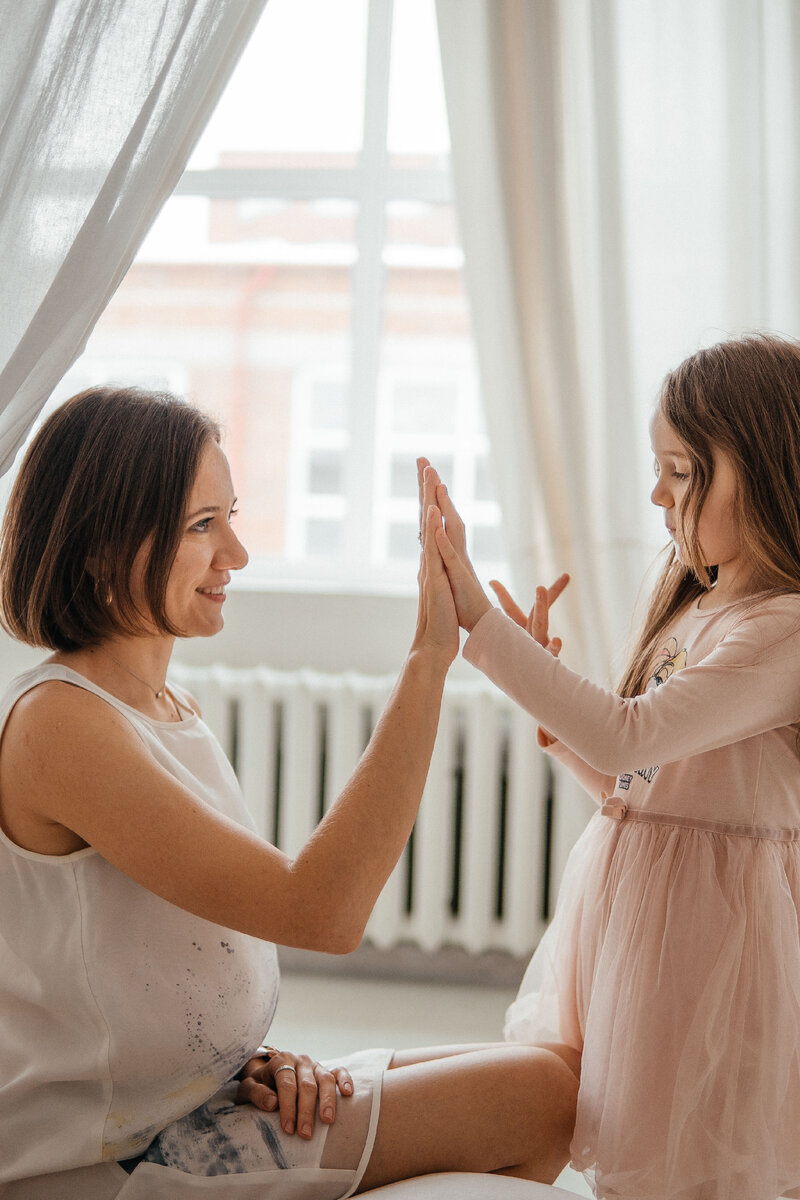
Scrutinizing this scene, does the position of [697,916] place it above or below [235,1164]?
above

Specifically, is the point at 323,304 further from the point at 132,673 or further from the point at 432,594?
the point at 132,673

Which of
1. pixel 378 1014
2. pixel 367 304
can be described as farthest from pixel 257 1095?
pixel 367 304

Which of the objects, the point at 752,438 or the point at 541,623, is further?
the point at 541,623

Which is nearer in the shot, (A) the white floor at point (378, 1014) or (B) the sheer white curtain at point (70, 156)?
(B) the sheer white curtain at point (70, 156)

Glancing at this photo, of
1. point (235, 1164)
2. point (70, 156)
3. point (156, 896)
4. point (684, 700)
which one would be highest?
point (70, 156)

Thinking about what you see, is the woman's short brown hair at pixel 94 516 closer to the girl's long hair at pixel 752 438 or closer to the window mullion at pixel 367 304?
the girl's long hair at pixel 752 438

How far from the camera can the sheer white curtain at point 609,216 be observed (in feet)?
6.99

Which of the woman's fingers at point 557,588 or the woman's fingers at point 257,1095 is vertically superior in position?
the woman's fingers at point 557,588

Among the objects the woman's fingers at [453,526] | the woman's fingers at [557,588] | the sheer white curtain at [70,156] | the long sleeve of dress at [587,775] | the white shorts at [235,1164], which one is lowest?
the white shorts at [235,1164]

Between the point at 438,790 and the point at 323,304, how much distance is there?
1.34 meters

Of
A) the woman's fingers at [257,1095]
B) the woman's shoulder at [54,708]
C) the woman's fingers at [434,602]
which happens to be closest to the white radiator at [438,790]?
the woman's fingers at [434,602]

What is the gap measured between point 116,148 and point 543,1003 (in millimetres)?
1283

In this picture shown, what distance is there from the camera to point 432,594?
4.30 feet

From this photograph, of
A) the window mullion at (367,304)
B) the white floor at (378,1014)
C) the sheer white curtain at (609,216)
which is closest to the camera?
the sheer white curtain at (609,216)
